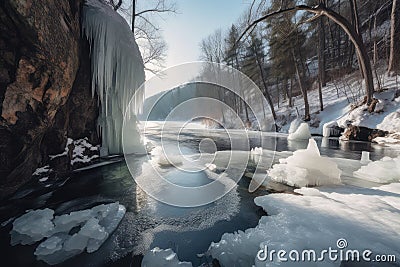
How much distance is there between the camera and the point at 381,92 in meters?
11.0

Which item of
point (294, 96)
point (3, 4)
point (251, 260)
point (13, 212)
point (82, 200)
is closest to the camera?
point (251, 260)

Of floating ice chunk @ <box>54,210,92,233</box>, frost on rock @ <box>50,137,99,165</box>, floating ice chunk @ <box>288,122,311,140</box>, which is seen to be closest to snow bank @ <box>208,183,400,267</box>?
floating ice chunk @ <box>54,210,92,233</box>

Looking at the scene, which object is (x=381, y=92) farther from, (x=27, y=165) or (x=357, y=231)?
(x=27, y=165)

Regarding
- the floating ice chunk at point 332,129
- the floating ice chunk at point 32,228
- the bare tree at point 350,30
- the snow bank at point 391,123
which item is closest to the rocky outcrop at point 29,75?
the floating ice chunk at point 32,228

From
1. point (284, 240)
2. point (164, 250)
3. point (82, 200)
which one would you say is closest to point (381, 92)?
point (284, 240)

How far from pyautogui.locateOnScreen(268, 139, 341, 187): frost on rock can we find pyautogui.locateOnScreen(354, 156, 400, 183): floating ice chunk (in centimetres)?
100

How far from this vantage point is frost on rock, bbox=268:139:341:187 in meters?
3.74

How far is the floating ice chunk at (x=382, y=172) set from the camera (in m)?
3.90

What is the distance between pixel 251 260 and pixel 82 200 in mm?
3218

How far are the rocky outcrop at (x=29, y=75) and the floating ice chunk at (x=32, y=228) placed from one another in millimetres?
1270

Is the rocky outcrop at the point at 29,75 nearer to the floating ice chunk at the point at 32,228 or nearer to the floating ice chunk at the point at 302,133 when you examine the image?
the floating ice chunk at the point at 32,228

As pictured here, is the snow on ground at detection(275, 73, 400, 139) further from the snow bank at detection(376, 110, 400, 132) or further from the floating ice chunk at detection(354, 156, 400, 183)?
the floating ice chunk at detection(354, 156, 400, 183)

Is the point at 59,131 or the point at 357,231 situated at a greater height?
the point at 59,131

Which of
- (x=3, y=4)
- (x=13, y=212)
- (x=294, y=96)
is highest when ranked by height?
(x=294, y=96)
